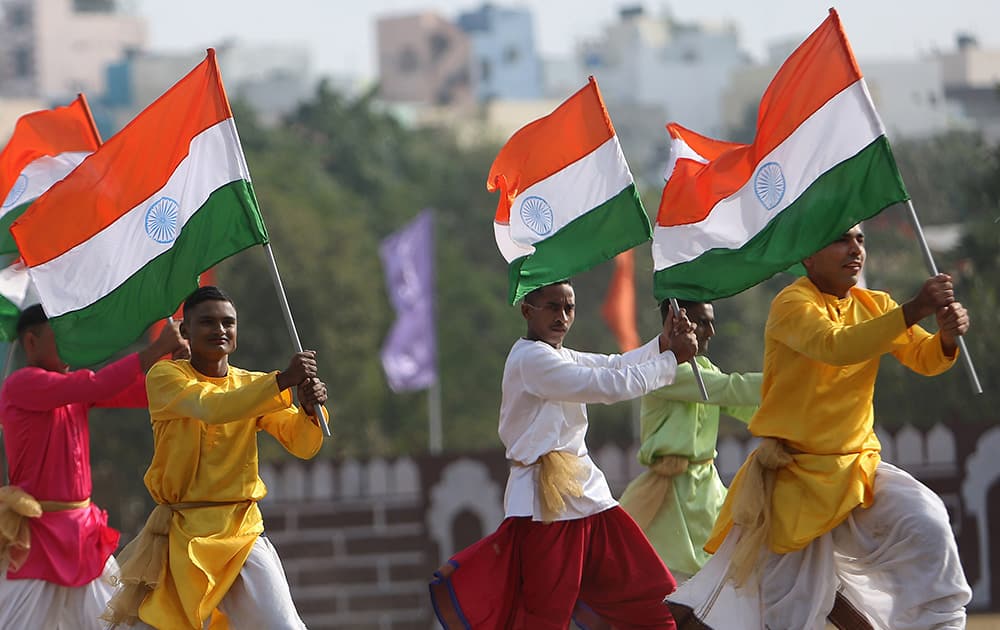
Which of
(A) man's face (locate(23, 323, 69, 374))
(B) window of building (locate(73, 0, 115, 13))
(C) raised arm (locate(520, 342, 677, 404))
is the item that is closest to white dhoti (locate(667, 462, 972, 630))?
(C) raised arm (locate(520, 342, 677, 404))

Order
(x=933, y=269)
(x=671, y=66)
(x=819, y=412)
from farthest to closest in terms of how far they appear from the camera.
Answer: (x=671, y=66) → (x=819, y=412) → (x=933, y=269)

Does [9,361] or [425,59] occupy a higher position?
[425,59]

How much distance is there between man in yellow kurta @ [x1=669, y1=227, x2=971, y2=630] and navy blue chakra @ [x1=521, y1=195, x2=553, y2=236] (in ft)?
4.47

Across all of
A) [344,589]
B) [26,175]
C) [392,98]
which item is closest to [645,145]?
[392,98]

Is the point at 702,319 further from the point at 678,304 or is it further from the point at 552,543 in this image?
the point at 552,543

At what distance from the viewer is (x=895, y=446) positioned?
1792cm

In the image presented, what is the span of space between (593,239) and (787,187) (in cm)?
120

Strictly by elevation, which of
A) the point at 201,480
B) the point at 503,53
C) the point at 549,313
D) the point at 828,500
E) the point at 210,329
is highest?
the point at 503,53

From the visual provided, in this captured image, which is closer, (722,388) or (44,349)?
(44,349)

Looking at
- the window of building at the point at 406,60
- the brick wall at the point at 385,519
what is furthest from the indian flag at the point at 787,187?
the window of building at the point at 406,60

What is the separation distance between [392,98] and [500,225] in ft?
438

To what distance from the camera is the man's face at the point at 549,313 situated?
8.96 meters

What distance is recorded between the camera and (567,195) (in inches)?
377

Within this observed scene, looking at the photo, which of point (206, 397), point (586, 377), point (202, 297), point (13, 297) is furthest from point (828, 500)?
point (13, 297)
